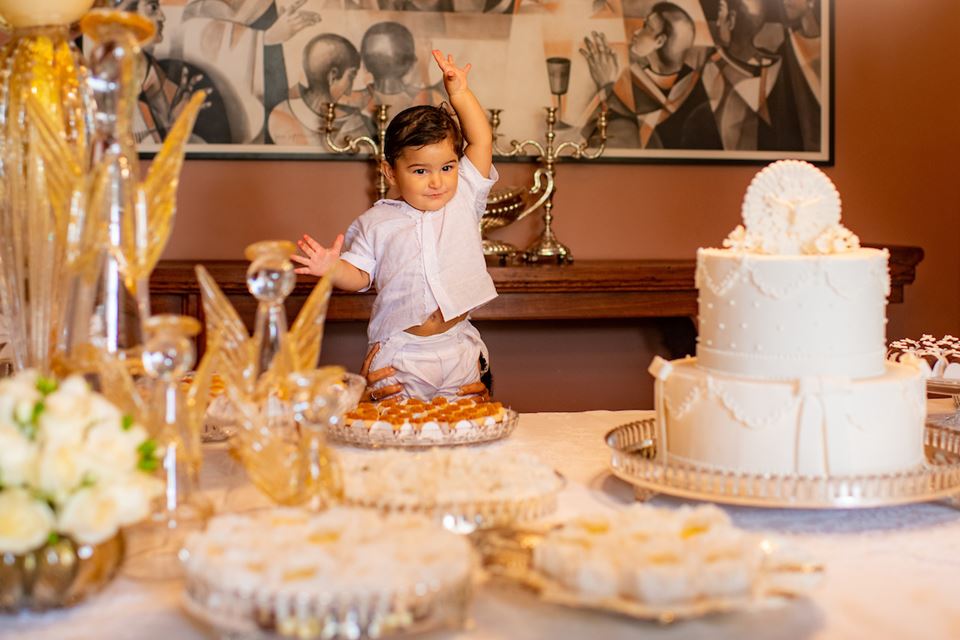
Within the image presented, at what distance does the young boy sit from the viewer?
2811 millimetres

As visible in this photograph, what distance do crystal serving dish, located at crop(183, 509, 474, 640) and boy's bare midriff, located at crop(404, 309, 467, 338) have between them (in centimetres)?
180

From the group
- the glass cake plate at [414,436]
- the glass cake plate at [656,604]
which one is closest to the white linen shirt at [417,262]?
the glass cake plate at [414,436]

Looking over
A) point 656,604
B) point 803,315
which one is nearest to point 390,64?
point 803,315

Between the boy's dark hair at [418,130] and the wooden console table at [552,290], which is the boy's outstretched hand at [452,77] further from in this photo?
the wooden console table at [552,290]

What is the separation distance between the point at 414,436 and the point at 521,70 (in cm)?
268

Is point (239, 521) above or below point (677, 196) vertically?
below

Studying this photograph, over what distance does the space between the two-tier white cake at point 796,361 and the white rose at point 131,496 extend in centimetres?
83

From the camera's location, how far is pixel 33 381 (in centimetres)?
115

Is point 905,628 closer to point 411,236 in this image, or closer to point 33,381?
point 33,381

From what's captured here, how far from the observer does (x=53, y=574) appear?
1.07 meters

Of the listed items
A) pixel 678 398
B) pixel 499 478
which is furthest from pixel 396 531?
pixel 678 398

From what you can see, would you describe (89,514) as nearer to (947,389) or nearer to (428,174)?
(947,389)

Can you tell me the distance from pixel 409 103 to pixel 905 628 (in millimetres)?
3294

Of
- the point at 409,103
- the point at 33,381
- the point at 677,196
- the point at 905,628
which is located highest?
the point at 409,103
